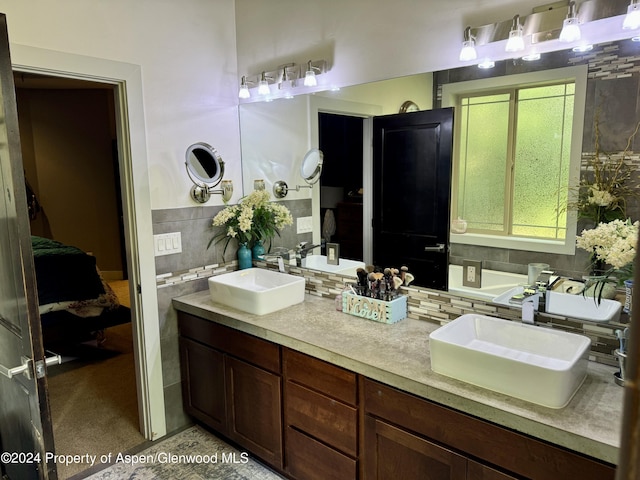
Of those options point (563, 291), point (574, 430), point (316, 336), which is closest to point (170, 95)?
point (316, 336)

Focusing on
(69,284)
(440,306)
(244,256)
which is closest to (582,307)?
(440,306)

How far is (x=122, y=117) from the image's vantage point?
94.6 inches

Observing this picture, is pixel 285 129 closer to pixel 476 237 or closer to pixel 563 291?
pixel 476 237

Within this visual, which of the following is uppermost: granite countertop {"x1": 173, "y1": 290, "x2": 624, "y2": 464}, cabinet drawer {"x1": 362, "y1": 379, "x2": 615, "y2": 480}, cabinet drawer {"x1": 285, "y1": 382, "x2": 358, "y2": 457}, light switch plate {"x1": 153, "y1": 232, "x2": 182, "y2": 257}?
light switch plate {"x1": 153, "y1": 232, "x2": 182, "y2": 257}

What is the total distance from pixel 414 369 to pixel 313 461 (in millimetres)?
767

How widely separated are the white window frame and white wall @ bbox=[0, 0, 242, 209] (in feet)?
4.89

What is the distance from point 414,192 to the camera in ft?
7.34

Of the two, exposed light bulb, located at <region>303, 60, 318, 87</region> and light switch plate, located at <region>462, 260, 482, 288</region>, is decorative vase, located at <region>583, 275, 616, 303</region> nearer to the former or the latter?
light switch plate, located at <region>462, 260, 482, 288</region>

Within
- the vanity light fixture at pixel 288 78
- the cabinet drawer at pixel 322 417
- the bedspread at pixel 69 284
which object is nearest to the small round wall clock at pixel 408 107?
the vanity light fixture at pixel 288 78

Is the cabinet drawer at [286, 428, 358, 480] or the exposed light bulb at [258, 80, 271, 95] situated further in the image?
the exposed light bulb at [258, 80, 271, 95]

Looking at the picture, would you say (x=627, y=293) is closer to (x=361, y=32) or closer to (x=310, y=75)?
(x=361, y=32)

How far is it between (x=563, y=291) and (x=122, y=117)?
7.77 feet

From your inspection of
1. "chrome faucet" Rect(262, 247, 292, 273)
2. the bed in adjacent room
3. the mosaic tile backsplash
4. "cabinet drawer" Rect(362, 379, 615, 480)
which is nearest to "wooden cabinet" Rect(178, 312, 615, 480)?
"cabinet drawer" Rect(362, 379, 615, 480)

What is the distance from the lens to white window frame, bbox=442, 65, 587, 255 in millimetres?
1708
